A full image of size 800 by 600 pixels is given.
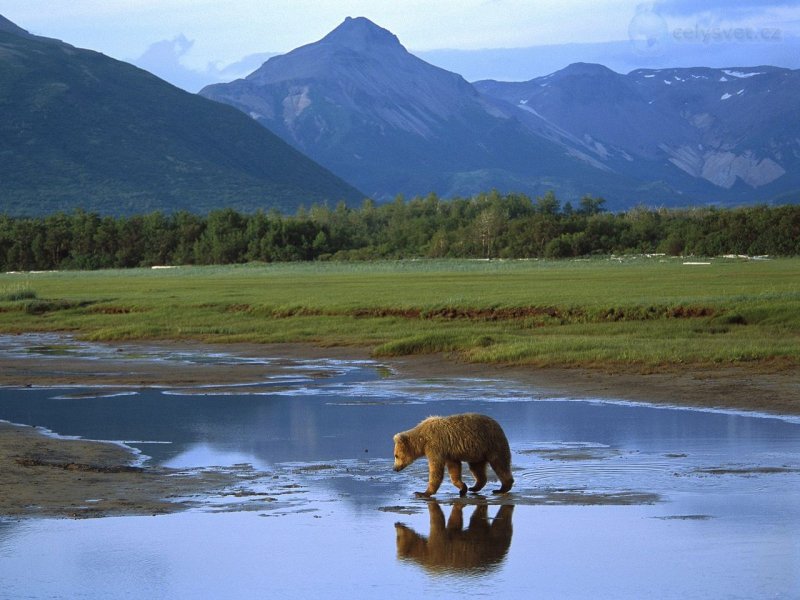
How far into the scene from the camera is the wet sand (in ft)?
46.9

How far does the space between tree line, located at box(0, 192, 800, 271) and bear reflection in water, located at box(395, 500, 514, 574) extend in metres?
86.2

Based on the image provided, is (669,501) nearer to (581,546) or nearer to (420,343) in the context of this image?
(581,546)

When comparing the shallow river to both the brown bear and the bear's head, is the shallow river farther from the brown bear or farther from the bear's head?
the bear's head

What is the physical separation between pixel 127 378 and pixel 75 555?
17418 mm

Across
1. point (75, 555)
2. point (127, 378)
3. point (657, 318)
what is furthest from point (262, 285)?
point (75, 555)

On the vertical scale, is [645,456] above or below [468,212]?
below

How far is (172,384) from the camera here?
27.4 meters

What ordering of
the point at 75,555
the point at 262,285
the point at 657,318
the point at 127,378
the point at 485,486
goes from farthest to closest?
the point at 262,285 < the point at 657,318 < the point at 127,378 < the point at 485,486 < the point at 75,555

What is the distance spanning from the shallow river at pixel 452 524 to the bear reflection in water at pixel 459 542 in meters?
0.03

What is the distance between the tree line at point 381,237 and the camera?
103 m

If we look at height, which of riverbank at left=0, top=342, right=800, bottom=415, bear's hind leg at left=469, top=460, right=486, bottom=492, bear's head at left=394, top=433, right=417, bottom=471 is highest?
riverbank at left=0, top=342, right=800, bottom=415

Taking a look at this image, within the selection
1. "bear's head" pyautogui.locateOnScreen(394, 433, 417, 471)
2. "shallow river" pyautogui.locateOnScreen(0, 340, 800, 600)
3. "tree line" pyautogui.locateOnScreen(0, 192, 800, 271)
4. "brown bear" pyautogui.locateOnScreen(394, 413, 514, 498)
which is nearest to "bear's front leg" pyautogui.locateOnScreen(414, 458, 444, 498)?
"brown bear" pyautogui.locateOnScreen(394, 413, 514, 498)

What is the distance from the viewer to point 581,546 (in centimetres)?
1186

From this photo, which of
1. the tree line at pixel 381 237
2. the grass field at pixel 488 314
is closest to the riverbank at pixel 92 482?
the grass field at pixel 488 314
